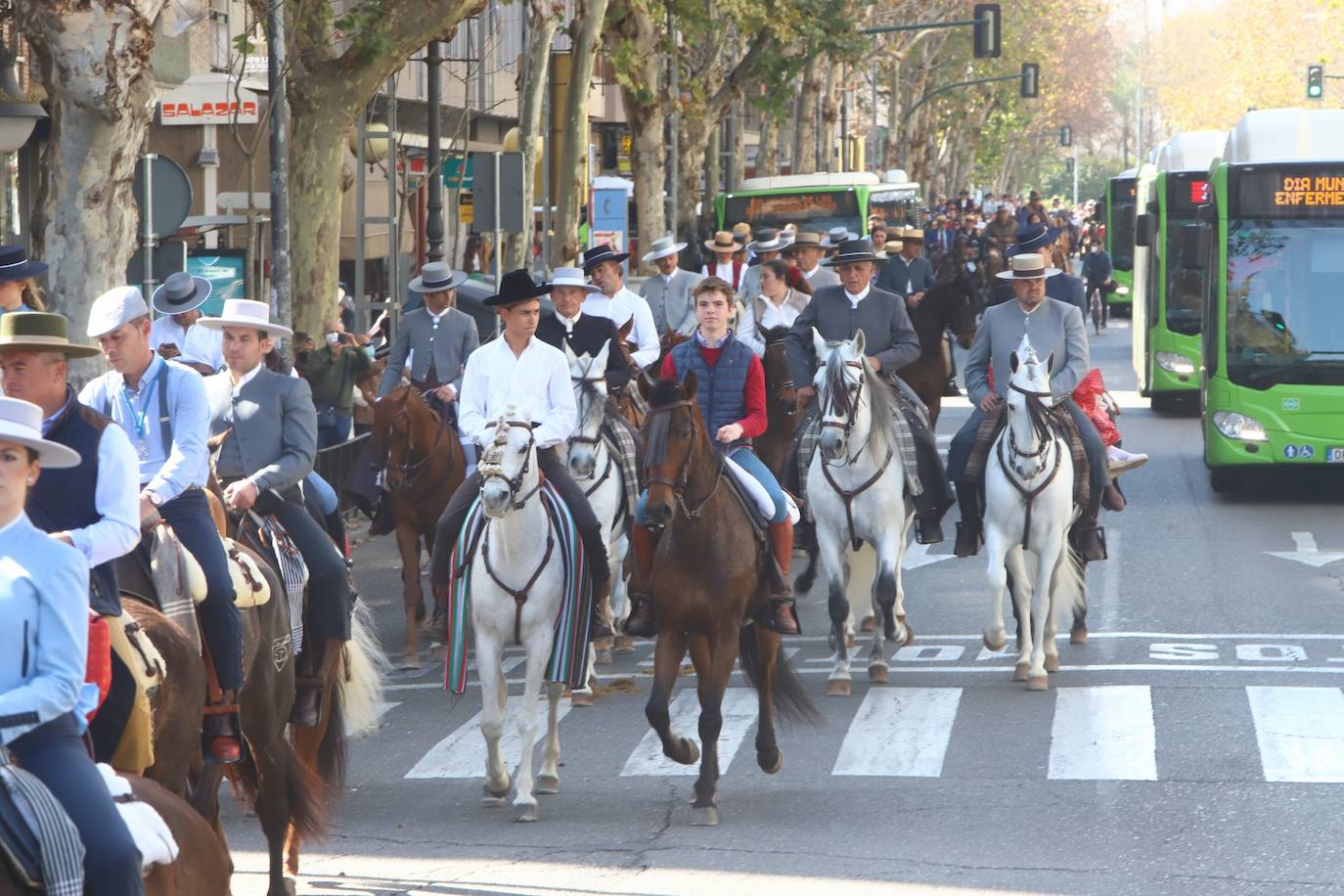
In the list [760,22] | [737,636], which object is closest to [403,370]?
→ [737,636]

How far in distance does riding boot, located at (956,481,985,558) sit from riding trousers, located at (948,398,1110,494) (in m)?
0.11

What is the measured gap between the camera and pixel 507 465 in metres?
9.13

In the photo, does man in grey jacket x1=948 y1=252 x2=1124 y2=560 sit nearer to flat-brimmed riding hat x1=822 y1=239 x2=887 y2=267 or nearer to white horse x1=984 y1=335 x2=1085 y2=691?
white horse x1=984 y1=335 x2=1085 y2=691

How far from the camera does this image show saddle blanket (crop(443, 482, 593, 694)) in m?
9.69

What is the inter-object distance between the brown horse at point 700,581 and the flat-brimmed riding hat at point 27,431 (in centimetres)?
450

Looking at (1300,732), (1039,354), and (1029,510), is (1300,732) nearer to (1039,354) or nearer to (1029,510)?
(1029,510)

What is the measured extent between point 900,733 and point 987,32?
37.3 meters

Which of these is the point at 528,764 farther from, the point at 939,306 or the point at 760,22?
the point at 760,22

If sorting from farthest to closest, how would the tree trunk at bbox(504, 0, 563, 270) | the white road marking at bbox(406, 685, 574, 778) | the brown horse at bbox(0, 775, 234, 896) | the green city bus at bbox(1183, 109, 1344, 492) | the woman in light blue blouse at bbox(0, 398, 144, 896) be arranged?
1. the tree trunk at bbox(504, 0, 563, 270)
2. the green city bus at bbox(1183, 109, 1344, 492)
3. the white road marking at bbox(406, 685, 574, 778)
4. the brown horse at bbox(0, 775, 234, 896)
5. the woman in light blue blouse at bbox(0, 398, 144, 896)

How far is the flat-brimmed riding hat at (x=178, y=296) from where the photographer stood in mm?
13484

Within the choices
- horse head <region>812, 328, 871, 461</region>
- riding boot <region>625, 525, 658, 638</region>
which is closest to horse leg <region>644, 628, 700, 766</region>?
riding boot <region>625, 525, 658, 638</region>

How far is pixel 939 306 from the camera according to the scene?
1720 cm

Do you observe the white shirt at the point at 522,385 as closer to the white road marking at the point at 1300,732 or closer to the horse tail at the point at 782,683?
the horse tail at the point at 782,683

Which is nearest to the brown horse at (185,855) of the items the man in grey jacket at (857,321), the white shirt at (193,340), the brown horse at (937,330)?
the white shirt at (193,340)
